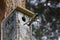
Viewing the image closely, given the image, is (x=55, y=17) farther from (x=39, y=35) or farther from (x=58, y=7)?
(x=39, y=35)

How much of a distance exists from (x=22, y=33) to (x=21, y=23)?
0.26 feet

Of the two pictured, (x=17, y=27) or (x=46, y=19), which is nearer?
(x=17, y=27)

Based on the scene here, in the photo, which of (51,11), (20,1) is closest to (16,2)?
(20,1)

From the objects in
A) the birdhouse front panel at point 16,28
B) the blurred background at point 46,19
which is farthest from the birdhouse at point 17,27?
the blurred background at point 46,19

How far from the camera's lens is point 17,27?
1588 millimetres

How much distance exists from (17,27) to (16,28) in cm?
1

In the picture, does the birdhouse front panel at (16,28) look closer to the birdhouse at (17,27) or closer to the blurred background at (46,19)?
the birdhouse at (17,27)

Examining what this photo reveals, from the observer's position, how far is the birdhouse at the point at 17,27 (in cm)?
158

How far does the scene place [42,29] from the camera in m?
3.74

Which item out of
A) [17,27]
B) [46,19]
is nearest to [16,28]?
[17,27]

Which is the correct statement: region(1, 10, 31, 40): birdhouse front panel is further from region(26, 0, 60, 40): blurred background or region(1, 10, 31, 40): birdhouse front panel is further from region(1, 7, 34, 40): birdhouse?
region(26, 0, 60, 40): blurred background

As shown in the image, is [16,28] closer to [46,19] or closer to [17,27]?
[17,27]

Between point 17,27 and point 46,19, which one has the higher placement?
point 46,19

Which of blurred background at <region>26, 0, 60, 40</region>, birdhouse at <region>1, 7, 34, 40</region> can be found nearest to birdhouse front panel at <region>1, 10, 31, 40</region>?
birdhouse at <region>1, 7, 34, 40</region>
